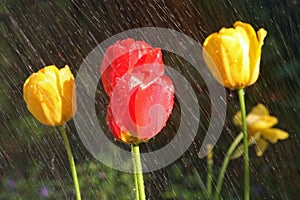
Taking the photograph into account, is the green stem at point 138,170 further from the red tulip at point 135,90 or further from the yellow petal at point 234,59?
the yellow petal at point 234,59

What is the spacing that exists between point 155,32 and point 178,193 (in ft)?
1.94

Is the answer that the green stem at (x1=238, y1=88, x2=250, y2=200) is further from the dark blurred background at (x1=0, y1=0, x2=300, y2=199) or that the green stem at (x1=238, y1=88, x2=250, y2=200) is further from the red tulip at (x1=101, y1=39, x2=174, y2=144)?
the dark blurred background at (x1=0, y1=0, x2=300, y2=199)

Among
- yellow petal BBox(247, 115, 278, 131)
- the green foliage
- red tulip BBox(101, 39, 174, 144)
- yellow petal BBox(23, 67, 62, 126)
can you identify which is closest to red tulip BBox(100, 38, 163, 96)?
red tulip BBox(101, 39, 174, 144)

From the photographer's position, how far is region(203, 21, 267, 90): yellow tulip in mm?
878

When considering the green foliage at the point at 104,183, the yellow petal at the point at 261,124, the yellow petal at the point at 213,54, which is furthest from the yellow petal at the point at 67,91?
the green foliage at the point at 104,183

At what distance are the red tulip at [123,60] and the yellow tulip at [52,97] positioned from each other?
92 mm

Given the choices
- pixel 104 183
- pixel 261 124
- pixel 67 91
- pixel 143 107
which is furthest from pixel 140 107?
pixel 104 183

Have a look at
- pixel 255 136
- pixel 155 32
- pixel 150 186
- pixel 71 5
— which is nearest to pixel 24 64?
pixel 71 5

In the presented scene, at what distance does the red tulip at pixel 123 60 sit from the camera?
30.0 inches

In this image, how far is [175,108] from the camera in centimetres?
225

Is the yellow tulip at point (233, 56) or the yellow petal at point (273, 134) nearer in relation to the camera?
Answer: the yellow tulip at point (233, 56)

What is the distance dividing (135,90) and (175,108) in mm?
1486

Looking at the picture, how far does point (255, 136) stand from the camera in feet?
5.04

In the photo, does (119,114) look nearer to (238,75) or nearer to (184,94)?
(238,75)
